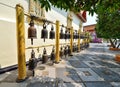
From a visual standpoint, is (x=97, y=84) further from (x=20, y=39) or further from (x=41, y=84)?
(x=20, y=39)

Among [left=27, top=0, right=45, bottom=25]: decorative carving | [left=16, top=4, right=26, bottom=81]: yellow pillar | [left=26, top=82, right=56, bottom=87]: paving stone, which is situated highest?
[left=27, top=0, right=45, bottom=25]: decorative carving

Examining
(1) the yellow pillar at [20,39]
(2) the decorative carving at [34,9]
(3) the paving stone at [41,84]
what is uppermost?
(2) the decorative carving at [34,9]

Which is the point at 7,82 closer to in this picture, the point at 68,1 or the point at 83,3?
the point at 68,1

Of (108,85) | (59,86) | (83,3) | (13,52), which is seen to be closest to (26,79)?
(59,86)

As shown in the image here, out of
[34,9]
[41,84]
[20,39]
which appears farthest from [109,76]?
[34,9]

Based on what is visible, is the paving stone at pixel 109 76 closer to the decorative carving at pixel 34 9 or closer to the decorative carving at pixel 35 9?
the decorative carving at pixel 34 9

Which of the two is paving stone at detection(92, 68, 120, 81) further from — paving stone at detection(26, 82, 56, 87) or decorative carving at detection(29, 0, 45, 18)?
decorative carving at detection(29, 0, 45, 18)

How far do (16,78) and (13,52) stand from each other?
4.40ft

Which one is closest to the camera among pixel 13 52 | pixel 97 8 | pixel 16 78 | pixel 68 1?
pixel 68 1

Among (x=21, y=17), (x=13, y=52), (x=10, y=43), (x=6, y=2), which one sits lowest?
(x=13, y=52)

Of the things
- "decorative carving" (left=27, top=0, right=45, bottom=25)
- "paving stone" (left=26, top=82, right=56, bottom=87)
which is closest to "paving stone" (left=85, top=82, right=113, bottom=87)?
"paving stone" (left=26, top=82, right=56, bottom=87)

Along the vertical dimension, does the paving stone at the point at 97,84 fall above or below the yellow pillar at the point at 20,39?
below

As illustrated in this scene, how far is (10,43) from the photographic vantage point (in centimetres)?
476

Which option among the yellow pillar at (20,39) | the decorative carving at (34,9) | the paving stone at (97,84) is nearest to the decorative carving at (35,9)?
the decorative carving at (34,9)
